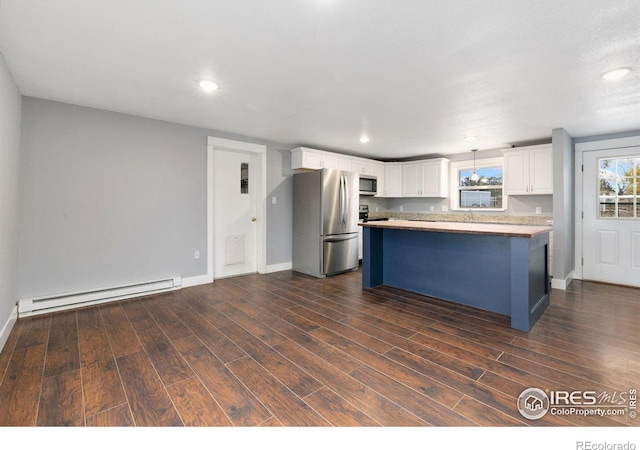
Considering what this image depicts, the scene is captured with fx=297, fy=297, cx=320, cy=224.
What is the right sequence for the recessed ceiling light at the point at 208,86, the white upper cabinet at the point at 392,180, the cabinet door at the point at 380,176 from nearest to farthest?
the recessed ceiling light at the point at 208,86
the cabinet door at the point at 380,176
the white upper cabinet at the point at 392,180

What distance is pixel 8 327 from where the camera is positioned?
2.67 meters

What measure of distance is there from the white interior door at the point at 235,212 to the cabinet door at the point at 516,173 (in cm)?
435

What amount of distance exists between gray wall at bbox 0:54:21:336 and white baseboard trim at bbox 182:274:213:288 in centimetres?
168

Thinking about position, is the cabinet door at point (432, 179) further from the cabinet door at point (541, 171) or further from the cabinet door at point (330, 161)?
the cabinet door at point (330, 161)

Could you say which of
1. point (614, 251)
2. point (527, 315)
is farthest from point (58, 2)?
point (614, 251)

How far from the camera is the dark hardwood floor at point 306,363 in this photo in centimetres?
163

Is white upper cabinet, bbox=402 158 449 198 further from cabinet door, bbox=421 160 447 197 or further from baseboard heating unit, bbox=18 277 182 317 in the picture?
baseboard heating unit, bbox=18 277 182 317

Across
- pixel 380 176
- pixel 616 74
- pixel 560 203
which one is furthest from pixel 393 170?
pixel 616 74

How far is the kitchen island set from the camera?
2779mm

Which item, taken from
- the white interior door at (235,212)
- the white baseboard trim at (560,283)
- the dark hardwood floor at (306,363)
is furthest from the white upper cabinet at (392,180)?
the dark hardwood floor at (306,363)

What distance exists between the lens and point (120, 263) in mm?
3648

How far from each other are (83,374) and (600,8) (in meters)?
3.97

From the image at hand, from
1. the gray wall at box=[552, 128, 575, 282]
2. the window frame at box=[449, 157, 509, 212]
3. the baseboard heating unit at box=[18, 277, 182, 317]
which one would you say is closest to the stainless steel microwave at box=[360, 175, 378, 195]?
the window frame at box=[449, 157, 509, 212]

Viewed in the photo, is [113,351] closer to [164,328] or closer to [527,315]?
[164,328]
